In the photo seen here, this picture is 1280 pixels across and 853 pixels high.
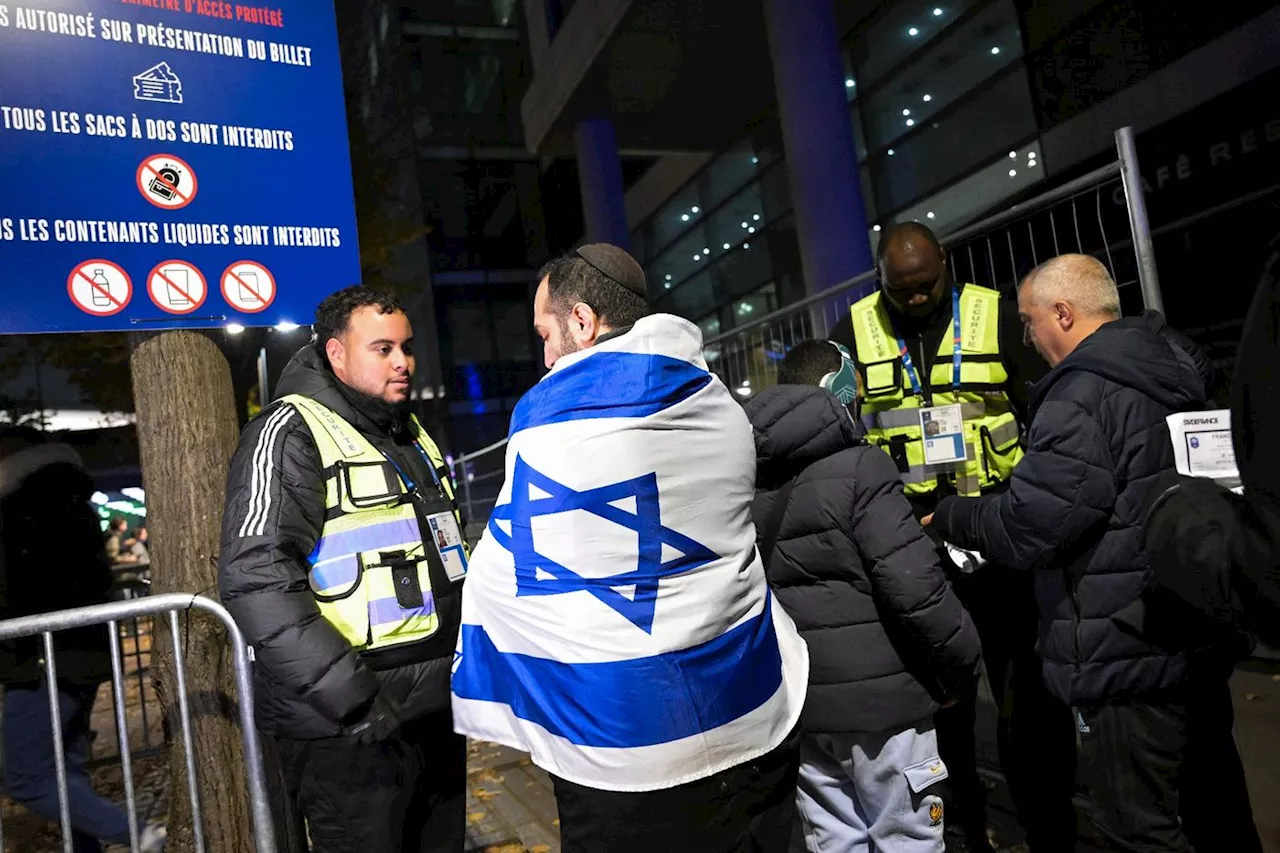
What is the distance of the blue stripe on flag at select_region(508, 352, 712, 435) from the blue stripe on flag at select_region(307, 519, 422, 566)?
0.97 metres

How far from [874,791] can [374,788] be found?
1.63 m

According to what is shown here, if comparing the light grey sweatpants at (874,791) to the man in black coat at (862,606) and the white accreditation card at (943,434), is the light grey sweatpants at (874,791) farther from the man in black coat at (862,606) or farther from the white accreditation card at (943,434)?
the white accreditation card at (943,434)

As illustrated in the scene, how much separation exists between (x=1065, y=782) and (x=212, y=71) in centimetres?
473

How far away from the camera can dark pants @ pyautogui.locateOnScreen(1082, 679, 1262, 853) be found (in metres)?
2.50

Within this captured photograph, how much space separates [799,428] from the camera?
2.66m

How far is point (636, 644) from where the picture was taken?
1.76 meters

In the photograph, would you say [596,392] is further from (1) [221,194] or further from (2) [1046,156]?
(2) [1046,156]

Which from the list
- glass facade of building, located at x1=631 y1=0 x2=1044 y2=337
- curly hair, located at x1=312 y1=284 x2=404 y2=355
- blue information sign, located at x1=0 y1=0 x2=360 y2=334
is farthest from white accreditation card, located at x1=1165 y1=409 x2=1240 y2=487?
glass facade of building, located at x1=631 y1=0 x2=1044 y2=337

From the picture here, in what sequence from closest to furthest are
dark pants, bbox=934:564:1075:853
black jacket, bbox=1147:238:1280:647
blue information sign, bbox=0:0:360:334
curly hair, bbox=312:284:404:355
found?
black jacket, bbox=1147:238:1280:647 → curly hair, bbox=312:284:404:355 → blue information sign, bbox=0:0:360:334 → dark pants, bbox=934:564:1075:853

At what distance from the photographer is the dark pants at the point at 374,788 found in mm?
2570

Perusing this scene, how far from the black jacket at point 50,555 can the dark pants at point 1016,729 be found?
3.84m

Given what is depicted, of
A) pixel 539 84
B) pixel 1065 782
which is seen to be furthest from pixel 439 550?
pixel 539 84

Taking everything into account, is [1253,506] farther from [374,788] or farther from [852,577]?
[374,788]

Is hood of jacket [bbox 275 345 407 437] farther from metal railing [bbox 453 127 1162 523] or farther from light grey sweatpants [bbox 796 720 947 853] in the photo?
light grey sweatpants [bbox 796 720 947 853]
